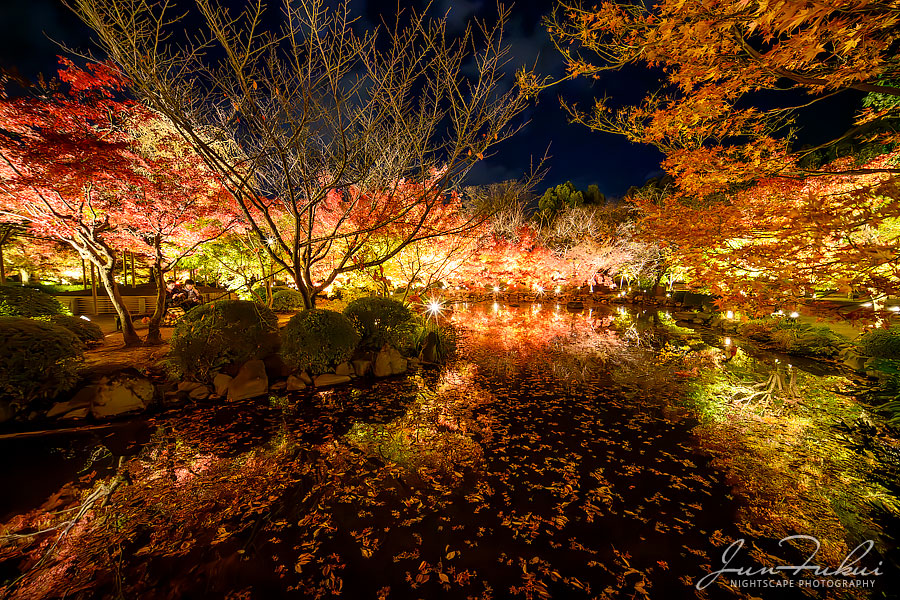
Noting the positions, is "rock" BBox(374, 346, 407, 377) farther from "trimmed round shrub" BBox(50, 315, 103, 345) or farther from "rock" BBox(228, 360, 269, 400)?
"trimmed round shrub" BBox(50, 315, 103, 345)

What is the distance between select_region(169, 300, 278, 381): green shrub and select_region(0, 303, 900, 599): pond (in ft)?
3.02

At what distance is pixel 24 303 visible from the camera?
8031 millimetres

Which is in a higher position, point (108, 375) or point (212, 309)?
point (212, 309)

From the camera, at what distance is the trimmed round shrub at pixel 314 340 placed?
23.1 feet

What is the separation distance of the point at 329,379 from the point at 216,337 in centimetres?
237

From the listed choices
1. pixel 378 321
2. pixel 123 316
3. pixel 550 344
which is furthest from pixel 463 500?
pixel 123 316

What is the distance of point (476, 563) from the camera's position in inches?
112

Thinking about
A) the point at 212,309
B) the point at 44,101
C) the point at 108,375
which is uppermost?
the point at 44,101

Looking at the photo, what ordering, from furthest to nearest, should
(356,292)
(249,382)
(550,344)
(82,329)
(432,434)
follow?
1. (356,292)
2. (550,344)
3. (82,329)
4. (249,382)
5. (432,434)

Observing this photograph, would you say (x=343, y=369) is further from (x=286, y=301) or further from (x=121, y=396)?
(x=286, y=301)

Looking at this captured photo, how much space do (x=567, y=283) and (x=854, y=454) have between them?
81.0 feet

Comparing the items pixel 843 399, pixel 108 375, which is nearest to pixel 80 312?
pixel 108 375

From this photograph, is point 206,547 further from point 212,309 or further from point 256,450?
point 212,309
